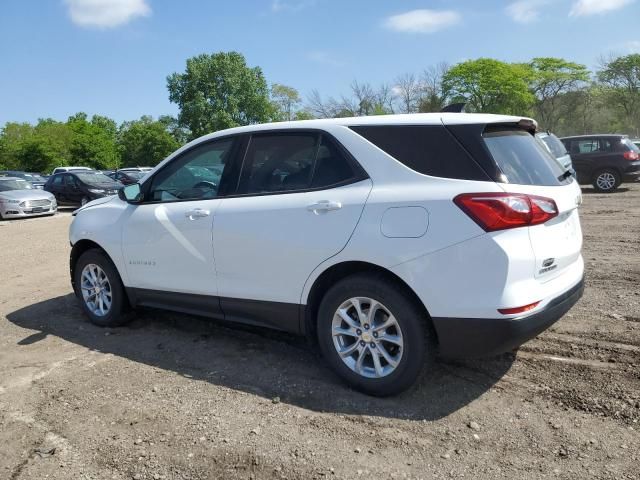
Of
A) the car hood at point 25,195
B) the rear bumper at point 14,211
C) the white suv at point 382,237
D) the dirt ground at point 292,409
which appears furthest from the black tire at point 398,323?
the car hood at point 25,195

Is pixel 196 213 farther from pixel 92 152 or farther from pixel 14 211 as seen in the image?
pixel 92 152

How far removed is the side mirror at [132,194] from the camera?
4781 mm

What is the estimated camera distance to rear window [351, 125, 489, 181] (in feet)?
10.4

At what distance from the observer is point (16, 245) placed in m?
10.9

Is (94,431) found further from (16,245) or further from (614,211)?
(614,211)

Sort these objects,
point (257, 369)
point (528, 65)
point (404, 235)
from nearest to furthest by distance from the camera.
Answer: point (404, 235) → point (257, 369) → point (528, 65)

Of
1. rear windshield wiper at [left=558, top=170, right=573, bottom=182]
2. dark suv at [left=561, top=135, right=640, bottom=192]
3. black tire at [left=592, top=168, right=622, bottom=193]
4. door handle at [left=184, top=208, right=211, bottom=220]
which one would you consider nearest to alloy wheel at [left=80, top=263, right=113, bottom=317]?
door handle at [left=184, top=208, right=211, bottom=220]

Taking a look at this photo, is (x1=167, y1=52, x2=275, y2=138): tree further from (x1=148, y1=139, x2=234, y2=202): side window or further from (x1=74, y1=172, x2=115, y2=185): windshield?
(x1=148, y1=139, x2=234, y2=202): side window

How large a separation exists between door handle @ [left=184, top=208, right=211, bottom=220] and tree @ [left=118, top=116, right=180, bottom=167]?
72.8 meters

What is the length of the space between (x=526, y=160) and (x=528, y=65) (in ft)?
233

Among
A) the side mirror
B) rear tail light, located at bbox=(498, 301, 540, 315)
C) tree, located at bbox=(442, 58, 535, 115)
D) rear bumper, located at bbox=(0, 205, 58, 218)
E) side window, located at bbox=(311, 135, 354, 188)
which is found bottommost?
rear tail light, located at bbox=(498, 301, 540, 315)

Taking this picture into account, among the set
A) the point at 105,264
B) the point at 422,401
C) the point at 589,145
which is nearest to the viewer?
the point at 422,401

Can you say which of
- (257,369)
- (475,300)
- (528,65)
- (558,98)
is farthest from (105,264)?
(528,65)

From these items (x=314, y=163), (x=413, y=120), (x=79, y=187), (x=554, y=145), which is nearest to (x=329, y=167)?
(x=314, y=163)
